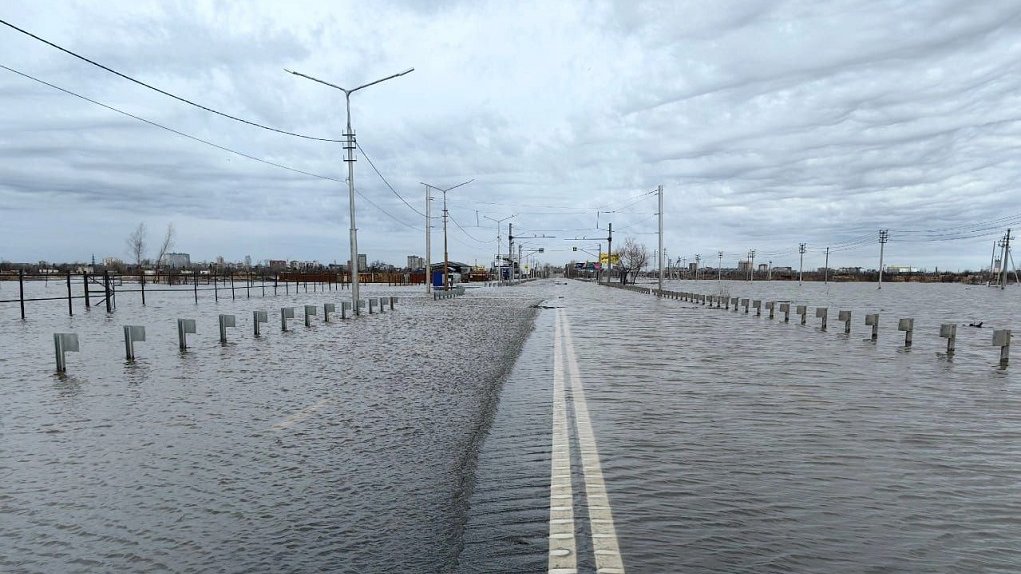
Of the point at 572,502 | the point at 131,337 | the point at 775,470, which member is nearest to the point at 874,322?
the point at 775,470

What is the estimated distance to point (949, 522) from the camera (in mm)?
4699

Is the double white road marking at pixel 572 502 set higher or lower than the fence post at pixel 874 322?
higher

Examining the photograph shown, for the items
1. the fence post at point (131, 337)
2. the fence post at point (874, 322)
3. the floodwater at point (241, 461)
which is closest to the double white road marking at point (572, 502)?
the floodwater at point (241, 461)

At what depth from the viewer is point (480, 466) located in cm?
588

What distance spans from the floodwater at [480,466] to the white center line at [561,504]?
0.29 ft

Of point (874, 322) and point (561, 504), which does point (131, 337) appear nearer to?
point (561, 504)

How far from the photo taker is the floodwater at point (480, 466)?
13.5 ft

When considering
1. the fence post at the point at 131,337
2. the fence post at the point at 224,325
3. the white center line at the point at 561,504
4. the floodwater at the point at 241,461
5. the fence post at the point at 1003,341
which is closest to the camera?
the white center line at the point at 561,504

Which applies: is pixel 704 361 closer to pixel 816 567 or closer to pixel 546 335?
pixel 546 335

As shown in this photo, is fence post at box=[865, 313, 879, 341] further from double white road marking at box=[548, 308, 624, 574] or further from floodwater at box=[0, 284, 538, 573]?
double white road marking at box=[548, 308, 624, 574]

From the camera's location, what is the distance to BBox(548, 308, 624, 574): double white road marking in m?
3.87

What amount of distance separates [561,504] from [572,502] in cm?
11

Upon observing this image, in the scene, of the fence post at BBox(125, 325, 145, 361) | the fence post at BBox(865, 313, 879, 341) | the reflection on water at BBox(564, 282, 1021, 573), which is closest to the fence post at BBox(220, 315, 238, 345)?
the fence post at BBox(125, 325, 145, 361)

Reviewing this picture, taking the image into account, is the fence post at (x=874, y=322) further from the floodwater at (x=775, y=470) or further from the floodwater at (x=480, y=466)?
the floodwater at (x=775, y=470)
